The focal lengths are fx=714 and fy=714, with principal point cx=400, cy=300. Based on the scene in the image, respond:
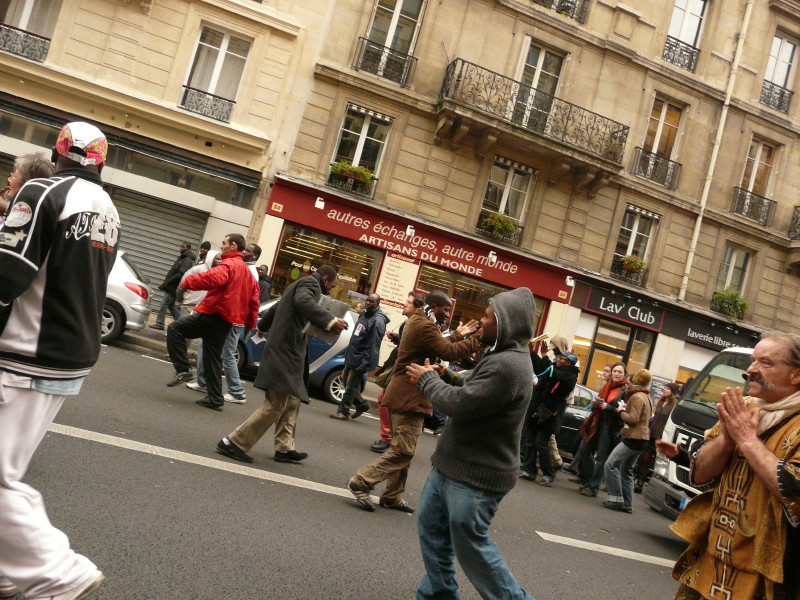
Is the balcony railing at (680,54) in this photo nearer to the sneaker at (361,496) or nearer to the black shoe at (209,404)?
the black shoe at (209,404)

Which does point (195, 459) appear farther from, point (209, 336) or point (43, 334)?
point (43, 334)

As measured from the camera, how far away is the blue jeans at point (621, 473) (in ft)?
28.9

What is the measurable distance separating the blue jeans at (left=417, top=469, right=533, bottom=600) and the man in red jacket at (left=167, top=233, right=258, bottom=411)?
4.53 metres

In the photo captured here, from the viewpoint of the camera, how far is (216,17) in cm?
1681

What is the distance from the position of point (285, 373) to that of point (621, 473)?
493 cm

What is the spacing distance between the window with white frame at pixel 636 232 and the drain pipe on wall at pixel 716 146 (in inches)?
49.8

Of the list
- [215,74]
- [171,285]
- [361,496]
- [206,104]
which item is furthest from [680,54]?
[361,496]

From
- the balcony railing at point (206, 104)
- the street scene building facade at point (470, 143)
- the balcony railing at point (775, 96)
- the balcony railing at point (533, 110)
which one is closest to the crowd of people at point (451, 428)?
the street scene building facade at point (470, 143)

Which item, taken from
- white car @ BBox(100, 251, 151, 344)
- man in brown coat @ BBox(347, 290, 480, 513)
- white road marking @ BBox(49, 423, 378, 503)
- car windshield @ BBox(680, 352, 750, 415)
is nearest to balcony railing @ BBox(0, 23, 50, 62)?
white car @ BBox(100, 251, 151, 344)

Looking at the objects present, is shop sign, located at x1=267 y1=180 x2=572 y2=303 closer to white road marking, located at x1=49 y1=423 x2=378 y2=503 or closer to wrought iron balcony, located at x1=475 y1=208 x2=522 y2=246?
wrought iron balcony, located at x1=475 y1=208 x2=522 y2=246

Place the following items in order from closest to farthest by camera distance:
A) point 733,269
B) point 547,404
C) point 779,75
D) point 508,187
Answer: point 547,404 < point 508,187 < point 733,269 < point 779,75

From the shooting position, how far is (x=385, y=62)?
17.9 metres

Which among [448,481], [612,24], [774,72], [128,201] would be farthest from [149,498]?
[774,72]

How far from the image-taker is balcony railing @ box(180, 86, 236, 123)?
1672cm
